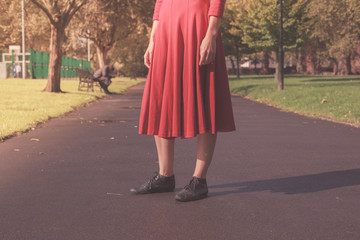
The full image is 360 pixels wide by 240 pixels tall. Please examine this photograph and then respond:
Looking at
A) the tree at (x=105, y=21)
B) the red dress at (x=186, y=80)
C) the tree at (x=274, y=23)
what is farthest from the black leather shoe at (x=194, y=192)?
the tree at (x=274, y=23)

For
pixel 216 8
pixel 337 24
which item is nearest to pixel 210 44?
pixel 216 8

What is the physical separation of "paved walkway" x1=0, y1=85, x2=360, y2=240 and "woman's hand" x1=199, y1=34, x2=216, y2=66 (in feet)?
3.66

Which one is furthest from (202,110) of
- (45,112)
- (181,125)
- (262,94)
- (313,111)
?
(262,94)

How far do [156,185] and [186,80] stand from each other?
37.8 inches

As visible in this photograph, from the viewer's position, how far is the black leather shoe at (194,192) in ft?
13.4

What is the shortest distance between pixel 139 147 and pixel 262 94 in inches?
581

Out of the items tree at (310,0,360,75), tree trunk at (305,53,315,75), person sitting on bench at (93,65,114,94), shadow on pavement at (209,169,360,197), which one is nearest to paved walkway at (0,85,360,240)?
shadow on pavement at (209,169,360,197)

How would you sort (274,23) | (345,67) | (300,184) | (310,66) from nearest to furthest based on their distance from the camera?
(300,184)
(274,23)
(345,67)
(310,66)

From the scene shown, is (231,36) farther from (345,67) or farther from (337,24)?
(345,67)

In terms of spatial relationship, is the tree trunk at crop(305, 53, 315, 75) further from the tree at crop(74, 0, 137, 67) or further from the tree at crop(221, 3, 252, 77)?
the tree at crop(74, 0, 137, 67)

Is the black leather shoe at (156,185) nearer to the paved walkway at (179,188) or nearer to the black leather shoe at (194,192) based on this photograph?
the paved walkway at (179,188)

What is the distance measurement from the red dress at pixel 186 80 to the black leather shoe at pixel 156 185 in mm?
467

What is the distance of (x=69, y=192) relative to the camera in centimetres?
440

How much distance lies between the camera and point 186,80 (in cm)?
398
